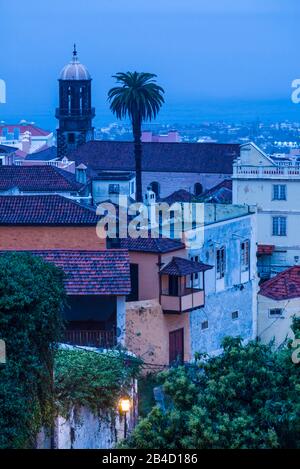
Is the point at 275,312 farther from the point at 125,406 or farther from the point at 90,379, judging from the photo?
the point at 90,379

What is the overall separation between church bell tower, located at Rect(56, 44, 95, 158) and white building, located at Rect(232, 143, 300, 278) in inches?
1186

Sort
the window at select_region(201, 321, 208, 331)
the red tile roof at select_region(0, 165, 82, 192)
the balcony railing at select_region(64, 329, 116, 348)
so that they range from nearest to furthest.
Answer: the balcony railing at select_region(64, 329, 116, 348), the window at select_region(201, 321, 208, 331), the red tile roof at select_region(0, 165, 82, 192)

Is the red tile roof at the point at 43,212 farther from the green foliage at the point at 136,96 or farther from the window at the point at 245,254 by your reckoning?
the green foliage at the point at 136,96

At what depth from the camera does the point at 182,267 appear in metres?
34.8

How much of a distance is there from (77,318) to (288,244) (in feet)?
100

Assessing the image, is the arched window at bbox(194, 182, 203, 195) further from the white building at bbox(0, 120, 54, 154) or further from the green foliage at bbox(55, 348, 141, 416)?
the green foliage at bbox(55, 348, 141, 416)

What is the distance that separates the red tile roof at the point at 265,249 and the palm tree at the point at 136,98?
920 cm

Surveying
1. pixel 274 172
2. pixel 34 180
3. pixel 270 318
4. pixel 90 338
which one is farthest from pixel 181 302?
pixel 274 172

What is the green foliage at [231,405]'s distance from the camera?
20.4m

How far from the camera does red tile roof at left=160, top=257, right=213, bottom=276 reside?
113 ft

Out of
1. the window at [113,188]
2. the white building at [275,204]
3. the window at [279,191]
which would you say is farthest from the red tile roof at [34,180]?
the window at [113,188]

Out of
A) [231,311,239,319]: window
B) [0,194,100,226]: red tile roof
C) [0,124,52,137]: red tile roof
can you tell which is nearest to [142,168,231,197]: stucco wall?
[231,311,239,319]: window

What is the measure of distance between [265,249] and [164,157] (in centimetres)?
2278
